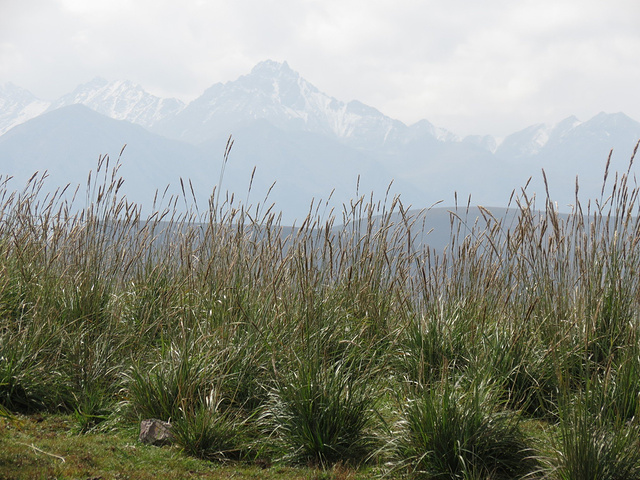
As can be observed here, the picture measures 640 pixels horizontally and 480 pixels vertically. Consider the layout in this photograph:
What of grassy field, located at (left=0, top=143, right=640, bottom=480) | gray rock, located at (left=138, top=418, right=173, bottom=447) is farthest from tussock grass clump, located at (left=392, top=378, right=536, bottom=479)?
gray rock, located at (left=138, top=418, right=173, bottom=447)

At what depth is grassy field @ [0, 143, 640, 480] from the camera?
7.41 feet

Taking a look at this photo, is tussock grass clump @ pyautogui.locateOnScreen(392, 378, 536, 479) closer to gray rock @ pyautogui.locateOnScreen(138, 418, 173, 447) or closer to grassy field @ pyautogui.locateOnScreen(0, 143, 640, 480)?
grassy field @ pyautogui.locateOnScreen(0, 143, 640, 480)

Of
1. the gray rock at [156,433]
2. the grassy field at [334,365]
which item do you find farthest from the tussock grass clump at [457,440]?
the gray rock at [156,433]

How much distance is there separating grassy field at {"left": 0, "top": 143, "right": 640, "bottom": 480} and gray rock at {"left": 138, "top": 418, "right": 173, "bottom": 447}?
0.17 ft

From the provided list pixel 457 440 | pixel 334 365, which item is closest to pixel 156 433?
pixel 334 365

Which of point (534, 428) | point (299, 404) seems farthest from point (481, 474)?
point (299, 404)

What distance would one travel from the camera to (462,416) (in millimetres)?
2236

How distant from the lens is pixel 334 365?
104 inches

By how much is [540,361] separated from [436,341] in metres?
0.59

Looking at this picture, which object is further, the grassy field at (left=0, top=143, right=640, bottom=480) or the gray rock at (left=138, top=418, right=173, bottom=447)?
the gray rock at (left=138, top=418, right=173, bottom=447)

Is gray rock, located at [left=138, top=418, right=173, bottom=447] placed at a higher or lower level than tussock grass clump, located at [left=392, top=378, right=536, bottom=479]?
lower

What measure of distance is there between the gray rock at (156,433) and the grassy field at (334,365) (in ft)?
0.17

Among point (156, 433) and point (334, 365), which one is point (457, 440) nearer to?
point (334, 365)

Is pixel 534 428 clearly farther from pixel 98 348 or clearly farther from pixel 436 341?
pixel 98 348
